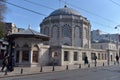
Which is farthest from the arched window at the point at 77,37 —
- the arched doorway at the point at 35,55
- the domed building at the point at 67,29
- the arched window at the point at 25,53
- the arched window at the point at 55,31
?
the arched window at the point at 25,53

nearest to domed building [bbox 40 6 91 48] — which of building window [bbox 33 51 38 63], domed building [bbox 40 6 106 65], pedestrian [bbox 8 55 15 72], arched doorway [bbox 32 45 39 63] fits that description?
domed building [bbox 40 6 106 65]

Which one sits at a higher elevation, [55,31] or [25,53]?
[55,31]

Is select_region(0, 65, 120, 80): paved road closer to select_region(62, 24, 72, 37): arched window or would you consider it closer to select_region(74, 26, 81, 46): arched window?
select_region(62, 24, 72, 37): arched window

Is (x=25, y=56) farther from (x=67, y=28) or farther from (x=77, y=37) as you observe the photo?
(x=77, y=37)

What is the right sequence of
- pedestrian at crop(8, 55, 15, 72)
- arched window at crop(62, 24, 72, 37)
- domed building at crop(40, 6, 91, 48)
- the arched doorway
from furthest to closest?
domed building at crop(40, 6, 91, 48)
arched window at crop(62, 24, 72, 37)
the arched doorway
pedestrian at crop(8, 55, 15, 72)

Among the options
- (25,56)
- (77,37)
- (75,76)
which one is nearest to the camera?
(75,76)

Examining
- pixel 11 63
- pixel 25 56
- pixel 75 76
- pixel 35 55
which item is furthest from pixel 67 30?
pixel 75 76

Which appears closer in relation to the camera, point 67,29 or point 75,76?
point 75,76

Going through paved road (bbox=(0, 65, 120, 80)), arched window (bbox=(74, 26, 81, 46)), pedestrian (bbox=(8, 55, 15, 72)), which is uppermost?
arched window (bbox=(74, 26, 81, 46))

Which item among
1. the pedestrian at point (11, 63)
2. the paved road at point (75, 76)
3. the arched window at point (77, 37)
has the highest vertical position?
the arched window at point (77, 37)

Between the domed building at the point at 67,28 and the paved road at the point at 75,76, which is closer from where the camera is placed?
the paved road at the point at 75,76

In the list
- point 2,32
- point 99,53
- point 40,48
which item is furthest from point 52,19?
point 40,48

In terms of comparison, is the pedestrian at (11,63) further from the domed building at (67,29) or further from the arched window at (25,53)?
the domed building at (67,29)

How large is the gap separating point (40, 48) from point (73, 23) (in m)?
22.8
